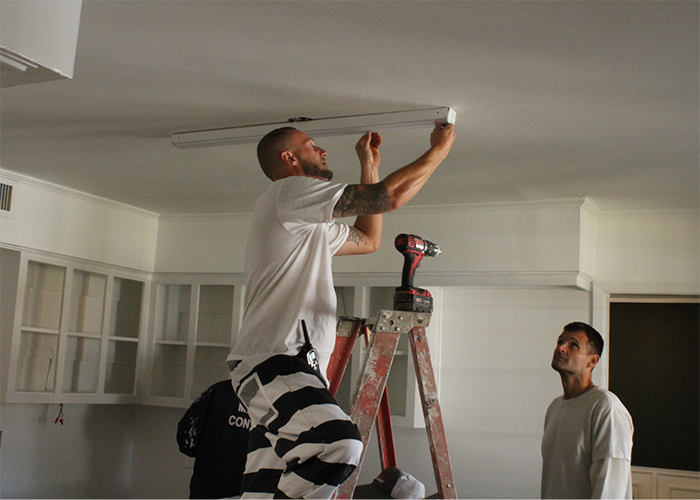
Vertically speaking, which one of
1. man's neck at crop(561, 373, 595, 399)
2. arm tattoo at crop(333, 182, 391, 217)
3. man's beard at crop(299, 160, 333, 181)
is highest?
man's beard at crop(299, 160, 333, 181)

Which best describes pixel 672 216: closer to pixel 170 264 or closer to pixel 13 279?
pixel 170 264

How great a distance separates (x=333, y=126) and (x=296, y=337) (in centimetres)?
125

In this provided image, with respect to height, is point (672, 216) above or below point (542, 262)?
above

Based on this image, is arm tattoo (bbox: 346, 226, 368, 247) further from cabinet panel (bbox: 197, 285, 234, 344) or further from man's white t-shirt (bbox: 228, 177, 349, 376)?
cabinet panel (bbox: 197, 285, 234, 344)

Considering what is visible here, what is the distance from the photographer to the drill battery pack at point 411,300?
240cm

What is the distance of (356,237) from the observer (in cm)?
242

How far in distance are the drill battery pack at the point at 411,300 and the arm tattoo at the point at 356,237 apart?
21 centimetres

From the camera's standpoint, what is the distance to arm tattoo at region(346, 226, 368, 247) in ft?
7.82

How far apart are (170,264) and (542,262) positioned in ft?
8.67

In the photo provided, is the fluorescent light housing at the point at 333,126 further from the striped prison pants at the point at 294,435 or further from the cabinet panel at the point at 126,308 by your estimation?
the cabinet panel at the point at 126,308

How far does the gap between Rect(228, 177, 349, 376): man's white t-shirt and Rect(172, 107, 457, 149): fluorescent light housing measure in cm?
94

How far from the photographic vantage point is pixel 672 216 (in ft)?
14.0

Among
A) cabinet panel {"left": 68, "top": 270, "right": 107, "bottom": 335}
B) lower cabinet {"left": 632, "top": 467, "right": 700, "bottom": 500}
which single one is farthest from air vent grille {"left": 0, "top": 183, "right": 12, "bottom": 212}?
lower cabinet {"left": 632, "top": 467, "right": 700, "bottom": 500}

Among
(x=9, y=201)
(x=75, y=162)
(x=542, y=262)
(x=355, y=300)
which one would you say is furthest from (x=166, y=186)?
(x=542, y=262)
